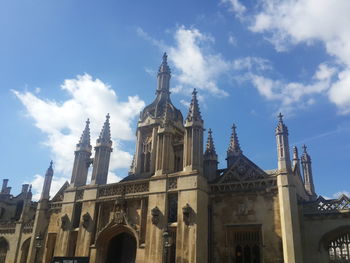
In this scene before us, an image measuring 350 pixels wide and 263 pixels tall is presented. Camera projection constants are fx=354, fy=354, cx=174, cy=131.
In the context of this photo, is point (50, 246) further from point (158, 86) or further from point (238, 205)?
point (158, 86)

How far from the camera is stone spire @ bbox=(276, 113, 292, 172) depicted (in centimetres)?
2139

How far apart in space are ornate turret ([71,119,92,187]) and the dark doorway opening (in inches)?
226

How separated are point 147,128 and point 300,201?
Answer: 17.9m

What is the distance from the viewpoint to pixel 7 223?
130 ft

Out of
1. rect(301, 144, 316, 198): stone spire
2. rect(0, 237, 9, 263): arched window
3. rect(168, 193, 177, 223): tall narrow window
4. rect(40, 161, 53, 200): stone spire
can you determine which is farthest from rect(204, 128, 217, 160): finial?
rect(0, 237, 9, 263): arched window

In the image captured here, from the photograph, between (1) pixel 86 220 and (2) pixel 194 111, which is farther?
(1) pixel 86 220

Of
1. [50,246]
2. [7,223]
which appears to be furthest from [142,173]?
[7,223]

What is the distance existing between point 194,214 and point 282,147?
22.7 ft

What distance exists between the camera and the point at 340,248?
1983cm

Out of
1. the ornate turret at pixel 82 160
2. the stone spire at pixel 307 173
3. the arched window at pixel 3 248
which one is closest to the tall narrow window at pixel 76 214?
the ornate turret at pixel 82 160

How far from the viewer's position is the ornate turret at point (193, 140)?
78.6 feet

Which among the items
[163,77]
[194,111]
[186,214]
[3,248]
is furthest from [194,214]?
[3,248]

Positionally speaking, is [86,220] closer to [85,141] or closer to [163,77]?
[85,141]

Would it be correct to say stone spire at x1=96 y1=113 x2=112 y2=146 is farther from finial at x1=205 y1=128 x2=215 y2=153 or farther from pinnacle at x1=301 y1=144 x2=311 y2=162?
pinnacle at x1=301 y1=144 x2=311 y2=162
